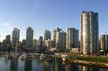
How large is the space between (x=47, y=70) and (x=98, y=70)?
25107mm

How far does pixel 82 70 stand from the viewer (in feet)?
348

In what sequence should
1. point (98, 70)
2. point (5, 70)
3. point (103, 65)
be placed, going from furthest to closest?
point (103, 65) → point (98, 70) → point (5, 70)

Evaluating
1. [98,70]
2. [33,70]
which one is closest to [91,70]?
[98,70]

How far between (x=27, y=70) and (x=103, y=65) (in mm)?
47149

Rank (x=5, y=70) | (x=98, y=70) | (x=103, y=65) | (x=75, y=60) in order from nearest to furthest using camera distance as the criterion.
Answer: (x=5, y=70) → (x=98, y=70) → (x=103, y=65) → (x=75, y=60)

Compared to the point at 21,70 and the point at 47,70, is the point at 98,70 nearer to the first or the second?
the point at 47,70

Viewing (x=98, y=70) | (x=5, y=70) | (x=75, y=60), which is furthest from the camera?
(x=75, y=60)

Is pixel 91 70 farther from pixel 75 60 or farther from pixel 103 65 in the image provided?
pixel 75 60

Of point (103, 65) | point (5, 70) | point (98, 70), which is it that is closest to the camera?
point (5, 70)

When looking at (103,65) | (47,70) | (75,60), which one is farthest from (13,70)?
(75,60)

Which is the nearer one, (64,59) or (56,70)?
(56,70)

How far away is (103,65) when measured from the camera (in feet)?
414

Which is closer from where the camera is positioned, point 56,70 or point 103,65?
point 56,70

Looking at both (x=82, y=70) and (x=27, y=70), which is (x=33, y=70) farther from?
(x=82, y=70)
